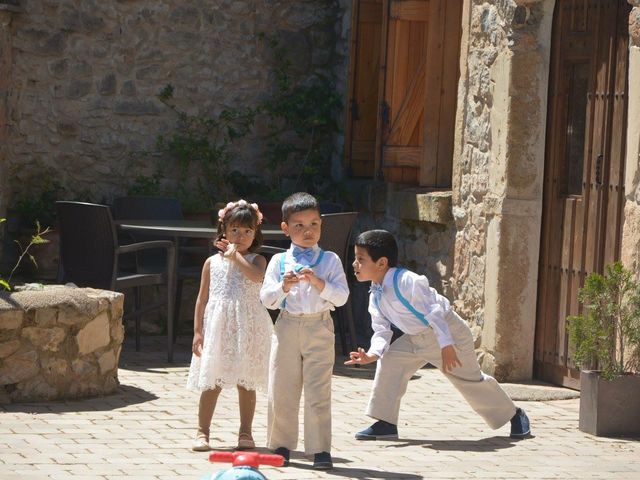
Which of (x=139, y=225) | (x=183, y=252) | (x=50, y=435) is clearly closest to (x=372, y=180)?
(x=183, y=252)

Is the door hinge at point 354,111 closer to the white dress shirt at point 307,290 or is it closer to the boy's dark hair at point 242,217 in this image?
the boy's dark hair at point 242,217

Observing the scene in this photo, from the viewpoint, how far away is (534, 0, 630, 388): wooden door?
7.21m

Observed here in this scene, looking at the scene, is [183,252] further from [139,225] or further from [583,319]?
[583,319]

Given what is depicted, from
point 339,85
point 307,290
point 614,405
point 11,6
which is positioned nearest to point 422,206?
Answer: point 339,85

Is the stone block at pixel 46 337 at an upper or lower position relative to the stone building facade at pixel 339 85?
lower

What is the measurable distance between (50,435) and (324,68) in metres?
5.65

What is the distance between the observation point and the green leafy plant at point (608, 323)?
620 cm

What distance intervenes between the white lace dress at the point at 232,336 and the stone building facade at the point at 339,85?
2.22 meters

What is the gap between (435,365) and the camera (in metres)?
6.13

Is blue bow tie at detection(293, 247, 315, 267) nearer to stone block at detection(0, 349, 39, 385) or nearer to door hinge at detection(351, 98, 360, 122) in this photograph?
stone block at detection(0, 349, 39, 385)

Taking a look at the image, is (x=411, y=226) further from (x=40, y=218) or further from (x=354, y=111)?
(x=40, y=218)

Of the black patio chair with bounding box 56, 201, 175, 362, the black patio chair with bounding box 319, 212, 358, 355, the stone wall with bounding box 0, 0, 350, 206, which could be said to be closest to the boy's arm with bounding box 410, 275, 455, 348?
Result: the black patio chair with bounding box 319, 212, 358, 355

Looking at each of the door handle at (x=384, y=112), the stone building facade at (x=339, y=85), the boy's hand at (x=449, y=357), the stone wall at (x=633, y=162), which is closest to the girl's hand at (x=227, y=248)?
the boy's hand at (x=449, y=357)

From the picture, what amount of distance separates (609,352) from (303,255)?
5.57 ft
